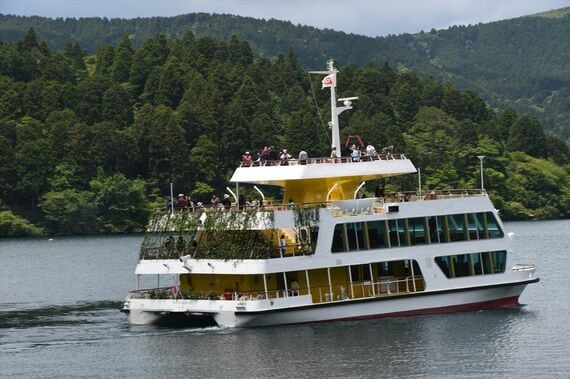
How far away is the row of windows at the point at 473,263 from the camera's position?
47.6 metres

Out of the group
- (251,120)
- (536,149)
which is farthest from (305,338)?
(536,149)

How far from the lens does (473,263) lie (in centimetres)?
4825

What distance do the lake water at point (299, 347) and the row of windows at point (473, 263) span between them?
149cm

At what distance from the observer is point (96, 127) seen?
463 feet

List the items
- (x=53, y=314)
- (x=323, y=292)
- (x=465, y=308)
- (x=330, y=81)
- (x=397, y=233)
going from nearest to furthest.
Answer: (x=323, y=292)
(x=397, y=233)
(x=465, y=308)
(x=330, y=81)
(x=53, y=314)

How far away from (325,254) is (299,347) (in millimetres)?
4528

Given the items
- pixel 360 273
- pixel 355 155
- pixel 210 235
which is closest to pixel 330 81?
pixel 355 155

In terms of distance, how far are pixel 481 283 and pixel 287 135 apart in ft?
306

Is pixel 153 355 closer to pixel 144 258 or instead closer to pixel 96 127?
pixel 144 258

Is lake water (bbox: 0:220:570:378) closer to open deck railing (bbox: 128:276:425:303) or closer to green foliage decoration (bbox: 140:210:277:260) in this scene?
open deck railing (bbox: 128:276:425:303)

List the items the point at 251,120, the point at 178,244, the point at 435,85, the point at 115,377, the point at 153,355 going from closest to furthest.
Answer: the point at 115,377
the point at 153,355
the point at 178,244
the point at 251,120
the point at 435,85

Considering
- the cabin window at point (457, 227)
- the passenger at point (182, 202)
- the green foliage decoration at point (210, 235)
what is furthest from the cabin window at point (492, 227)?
the passenger at point (182, 202)

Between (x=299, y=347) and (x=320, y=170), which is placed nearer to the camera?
(x=299, y=347)

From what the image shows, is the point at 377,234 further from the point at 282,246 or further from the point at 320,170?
the point at 282,246
